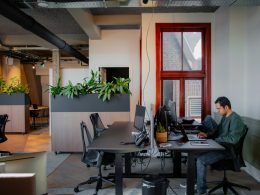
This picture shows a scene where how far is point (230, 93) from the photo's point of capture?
552cm

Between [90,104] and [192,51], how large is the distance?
2756mm

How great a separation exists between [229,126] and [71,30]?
6.51 metres

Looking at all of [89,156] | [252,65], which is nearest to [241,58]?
[252,65]

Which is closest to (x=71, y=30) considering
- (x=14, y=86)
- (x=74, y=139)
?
(x=14, y=86)

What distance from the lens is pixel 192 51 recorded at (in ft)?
22.2

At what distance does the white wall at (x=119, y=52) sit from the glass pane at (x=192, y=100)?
1930 mm

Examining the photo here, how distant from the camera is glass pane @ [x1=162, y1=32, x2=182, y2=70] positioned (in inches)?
265

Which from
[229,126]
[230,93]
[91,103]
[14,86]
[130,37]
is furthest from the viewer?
[14,86]

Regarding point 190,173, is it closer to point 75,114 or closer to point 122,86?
point 122,86

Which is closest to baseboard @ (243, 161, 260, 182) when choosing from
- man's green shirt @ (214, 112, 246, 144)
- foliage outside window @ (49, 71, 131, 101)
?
man's green shirt @ (214, 112, 246, 144)

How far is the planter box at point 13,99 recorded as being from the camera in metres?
9.97

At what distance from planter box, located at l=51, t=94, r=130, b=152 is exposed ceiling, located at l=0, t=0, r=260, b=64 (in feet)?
6.20

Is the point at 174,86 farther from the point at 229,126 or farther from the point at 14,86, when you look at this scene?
the point at 14,86

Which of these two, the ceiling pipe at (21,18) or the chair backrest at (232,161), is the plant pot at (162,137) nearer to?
the chair backrest at (232,161)
